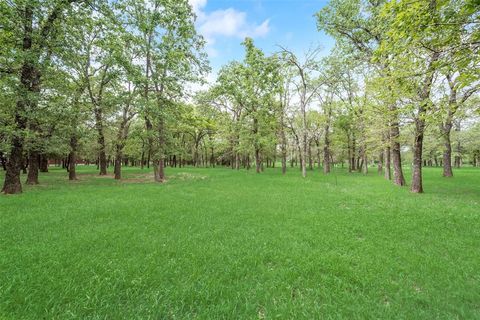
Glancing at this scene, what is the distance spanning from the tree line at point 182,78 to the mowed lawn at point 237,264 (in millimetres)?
3918

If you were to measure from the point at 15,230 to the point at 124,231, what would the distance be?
9.43ft

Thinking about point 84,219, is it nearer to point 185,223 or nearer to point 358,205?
point 185,223

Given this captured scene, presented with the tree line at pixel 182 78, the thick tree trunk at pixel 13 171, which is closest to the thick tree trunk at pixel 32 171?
the tree line at pixel 182 78

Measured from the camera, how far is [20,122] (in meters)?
11.1

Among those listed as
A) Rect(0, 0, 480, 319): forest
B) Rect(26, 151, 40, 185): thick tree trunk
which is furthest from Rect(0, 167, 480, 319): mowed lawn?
Rect(26, 151, 40, 185): thick tree trunk

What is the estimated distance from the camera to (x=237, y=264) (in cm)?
431

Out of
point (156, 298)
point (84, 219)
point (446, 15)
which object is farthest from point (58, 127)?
point (446, 15)

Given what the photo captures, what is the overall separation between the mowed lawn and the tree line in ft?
12.9

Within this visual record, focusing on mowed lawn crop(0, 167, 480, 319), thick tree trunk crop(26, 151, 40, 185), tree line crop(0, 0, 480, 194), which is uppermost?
tree line crop(0, 0, 480, 194)

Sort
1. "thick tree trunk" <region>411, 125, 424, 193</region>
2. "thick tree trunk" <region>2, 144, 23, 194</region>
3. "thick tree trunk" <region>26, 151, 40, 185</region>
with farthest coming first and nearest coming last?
1. "thick tree trunk" <region>26, 151, 40, 185</region>
2. "thick tree trunk" <region>411, 125, 424, 193</region>
3. "thick tree trunk" <region>2, 144, 23, 194</region>

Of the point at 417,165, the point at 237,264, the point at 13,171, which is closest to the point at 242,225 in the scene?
the point at 237,264

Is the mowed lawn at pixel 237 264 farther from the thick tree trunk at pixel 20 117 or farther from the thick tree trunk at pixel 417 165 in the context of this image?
the thick tree trunk at pixel 417 165

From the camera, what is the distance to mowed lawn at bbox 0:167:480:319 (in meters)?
3.06

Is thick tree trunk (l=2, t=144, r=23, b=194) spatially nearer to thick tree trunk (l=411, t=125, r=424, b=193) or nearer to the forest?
the forest
